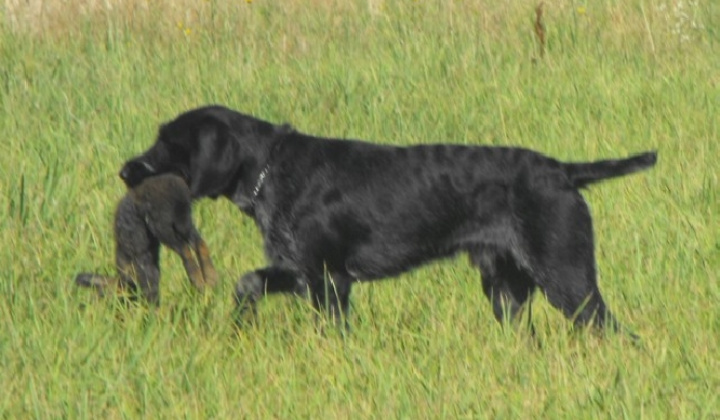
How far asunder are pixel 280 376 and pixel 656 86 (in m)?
4.49

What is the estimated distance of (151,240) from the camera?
197 inches

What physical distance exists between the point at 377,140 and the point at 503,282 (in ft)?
8.00

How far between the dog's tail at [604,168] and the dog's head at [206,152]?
110 cm

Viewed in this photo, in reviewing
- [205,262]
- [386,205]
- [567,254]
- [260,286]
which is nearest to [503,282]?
[567,254]

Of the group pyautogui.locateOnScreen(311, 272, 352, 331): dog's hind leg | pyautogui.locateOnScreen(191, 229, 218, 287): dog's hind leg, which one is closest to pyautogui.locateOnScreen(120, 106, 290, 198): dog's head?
pyautogui.locateOnScreen(191, 229, 218, 287): dog's hind leg

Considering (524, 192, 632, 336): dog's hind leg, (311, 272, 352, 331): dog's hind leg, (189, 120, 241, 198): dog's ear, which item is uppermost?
(189, 120, 241, 198): dog's ear

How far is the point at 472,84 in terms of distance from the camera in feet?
26.6

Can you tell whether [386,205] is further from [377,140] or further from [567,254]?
[377,140]

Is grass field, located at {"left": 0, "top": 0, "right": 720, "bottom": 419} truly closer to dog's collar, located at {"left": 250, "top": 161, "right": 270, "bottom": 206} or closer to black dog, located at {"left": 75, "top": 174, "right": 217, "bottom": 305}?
black dog, located at {"left": 75, "top": 174, "right": 217, "bottom": 305}

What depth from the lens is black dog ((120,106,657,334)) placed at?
15.4 ft

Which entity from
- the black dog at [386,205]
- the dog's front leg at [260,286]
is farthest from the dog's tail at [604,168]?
the dog's front leg at [260,286]

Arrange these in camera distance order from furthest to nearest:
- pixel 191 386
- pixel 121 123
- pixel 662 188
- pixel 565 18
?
pixel 565 18 → pixel 121 123 → pixel 662 188 → pixel 191 386

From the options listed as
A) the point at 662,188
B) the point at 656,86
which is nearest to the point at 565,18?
the point at 656,86

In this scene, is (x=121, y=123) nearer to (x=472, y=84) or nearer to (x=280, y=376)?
(x=472, y=84)
